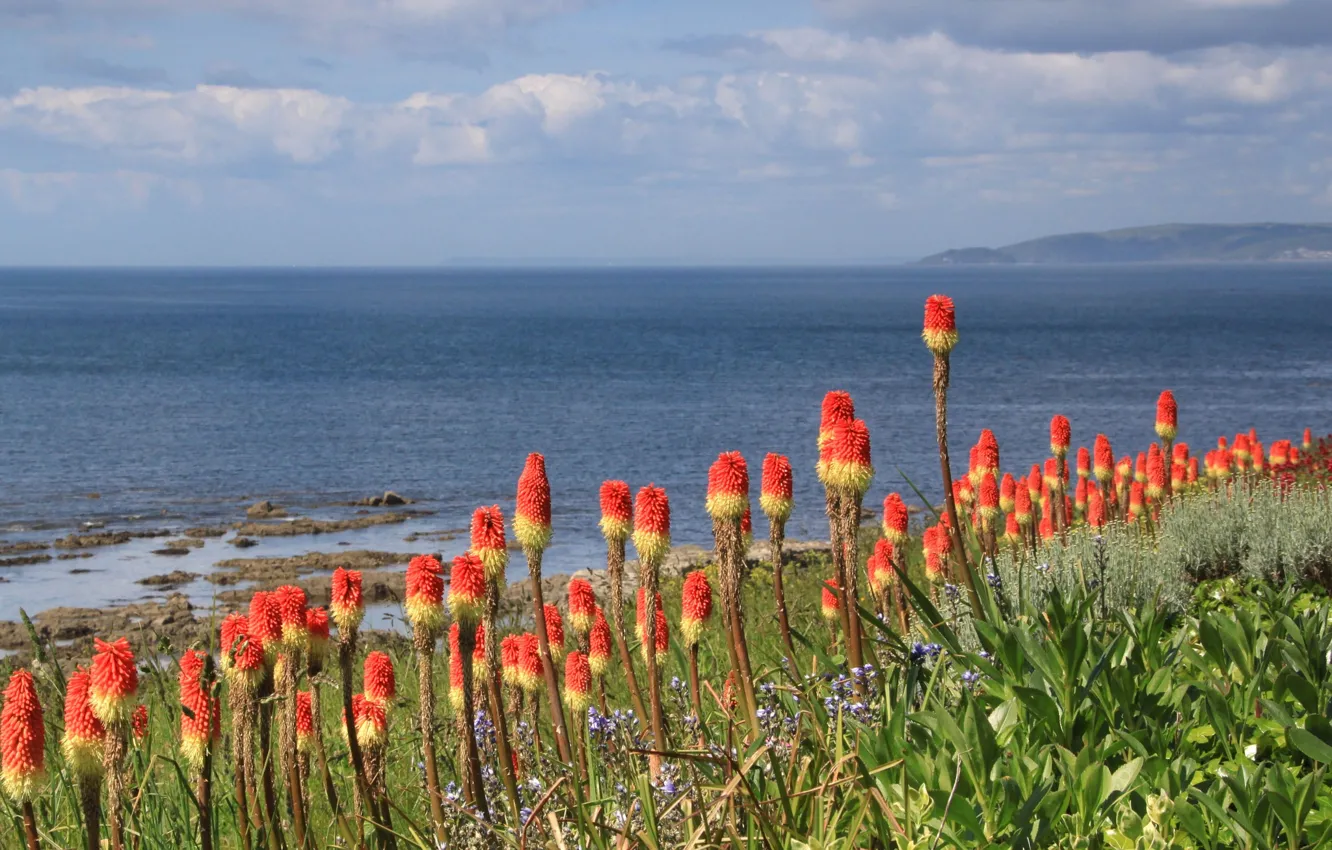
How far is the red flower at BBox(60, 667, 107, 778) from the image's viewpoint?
10.8 ft

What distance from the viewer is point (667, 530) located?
4.27m

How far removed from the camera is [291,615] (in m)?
3.90

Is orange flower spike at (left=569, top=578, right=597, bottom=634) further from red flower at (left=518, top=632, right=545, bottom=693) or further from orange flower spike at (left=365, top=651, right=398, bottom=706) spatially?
orange flower spike at (left=365, top=651, right=398, bottom=706)

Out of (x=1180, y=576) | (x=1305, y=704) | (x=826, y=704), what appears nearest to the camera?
(x=1305, y=704)

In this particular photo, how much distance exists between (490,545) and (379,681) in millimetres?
819

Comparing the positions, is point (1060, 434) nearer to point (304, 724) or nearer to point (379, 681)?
point (379, 681)

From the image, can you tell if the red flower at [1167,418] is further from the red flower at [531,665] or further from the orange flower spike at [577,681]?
the red flower at [531,665]

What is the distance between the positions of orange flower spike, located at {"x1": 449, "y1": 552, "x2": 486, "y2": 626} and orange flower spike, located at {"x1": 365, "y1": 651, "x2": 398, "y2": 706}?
698 mm

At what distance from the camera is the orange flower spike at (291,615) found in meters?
3.88

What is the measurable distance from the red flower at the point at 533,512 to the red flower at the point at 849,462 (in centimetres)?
91

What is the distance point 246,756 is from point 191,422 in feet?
158

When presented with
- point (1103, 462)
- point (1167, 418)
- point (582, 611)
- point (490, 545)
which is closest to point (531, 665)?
point (582, 611)

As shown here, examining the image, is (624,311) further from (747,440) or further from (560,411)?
(747,440)

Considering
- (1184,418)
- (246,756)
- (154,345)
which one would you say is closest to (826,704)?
(246,756)
